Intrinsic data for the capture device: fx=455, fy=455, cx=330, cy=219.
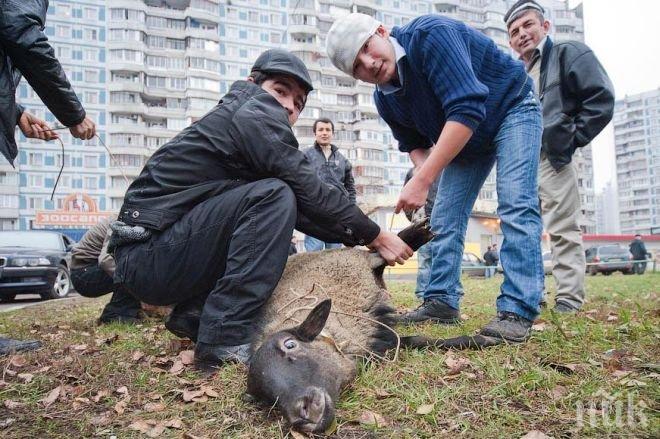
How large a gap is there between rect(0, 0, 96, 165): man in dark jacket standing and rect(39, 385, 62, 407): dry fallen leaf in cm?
195

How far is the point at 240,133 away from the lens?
9.20ft

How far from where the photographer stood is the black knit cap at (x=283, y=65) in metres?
3.04

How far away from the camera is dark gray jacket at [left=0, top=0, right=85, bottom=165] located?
3270 millimetres

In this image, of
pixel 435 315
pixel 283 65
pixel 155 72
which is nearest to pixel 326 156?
pixel 435 315

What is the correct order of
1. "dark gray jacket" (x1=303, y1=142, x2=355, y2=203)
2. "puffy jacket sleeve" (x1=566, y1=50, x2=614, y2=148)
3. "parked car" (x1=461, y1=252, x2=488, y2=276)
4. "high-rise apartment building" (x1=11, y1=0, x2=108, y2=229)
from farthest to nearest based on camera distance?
"high-rise apartment building" (x1=11, y1=0, x2=108, y2=229) → "parked car" (x1=461, y1=252, x2=488, y2=276) → "dark gray jacket" (x1=303, y1=142, x2=355, y2=203) → "puffy jacket sleeve" (x1=566, y1=50, x2=614, y2=148)

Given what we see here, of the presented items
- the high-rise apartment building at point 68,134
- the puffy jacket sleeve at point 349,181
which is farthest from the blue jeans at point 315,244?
the high-rise apartment building at point 68,134

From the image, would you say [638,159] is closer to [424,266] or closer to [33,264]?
[424,266]

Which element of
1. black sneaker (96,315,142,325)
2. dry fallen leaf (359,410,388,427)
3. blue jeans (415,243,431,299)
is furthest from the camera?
blue jeans (415,243,431,299)

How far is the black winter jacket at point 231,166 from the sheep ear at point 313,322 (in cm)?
73

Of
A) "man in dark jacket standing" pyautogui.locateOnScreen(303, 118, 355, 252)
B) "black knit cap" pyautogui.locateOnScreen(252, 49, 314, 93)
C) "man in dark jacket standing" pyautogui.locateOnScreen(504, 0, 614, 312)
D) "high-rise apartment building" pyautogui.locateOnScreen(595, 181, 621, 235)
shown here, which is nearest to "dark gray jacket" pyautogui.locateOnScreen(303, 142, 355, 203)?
"man in dark jacket standing" pyautogui.locateOnScreen(303, 118, 355, 252)

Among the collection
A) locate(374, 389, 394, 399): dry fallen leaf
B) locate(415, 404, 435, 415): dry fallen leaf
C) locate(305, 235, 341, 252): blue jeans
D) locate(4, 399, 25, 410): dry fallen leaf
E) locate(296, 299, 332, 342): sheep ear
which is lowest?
locate(4, 399, 25, 410): dry fallen leaf

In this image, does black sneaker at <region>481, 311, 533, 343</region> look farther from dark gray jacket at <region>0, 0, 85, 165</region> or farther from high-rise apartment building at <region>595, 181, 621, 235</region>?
high-rise apartment building at <region>595, 181, 621, 235</region>

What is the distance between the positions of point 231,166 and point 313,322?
4.02ft

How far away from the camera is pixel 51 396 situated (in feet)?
7.89
